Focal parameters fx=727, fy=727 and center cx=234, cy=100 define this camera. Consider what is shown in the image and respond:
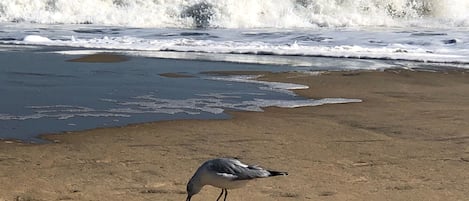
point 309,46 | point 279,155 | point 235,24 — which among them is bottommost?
point 235,24

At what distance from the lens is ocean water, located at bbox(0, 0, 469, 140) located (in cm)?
770

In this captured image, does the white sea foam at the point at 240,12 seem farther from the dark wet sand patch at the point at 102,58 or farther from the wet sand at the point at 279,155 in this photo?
the wet sand at the point at 279,155

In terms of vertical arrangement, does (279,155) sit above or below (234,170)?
below

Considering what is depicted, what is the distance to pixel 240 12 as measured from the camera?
2448cm

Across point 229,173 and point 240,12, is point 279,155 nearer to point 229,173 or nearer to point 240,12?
point 229,173

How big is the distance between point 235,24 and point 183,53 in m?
9.41

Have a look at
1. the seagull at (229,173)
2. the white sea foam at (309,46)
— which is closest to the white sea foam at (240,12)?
the white sea foam at (309,46)

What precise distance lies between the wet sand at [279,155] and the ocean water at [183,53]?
0.62m

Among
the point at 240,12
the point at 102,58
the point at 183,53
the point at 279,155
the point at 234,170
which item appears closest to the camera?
the point at 234,170

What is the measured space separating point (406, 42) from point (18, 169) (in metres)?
12.3

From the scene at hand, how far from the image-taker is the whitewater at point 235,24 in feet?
52.9

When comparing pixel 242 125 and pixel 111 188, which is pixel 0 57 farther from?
pixel 111 188

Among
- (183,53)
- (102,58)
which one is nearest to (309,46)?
(183,53)

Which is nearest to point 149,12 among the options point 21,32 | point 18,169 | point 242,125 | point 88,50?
point 21,32
